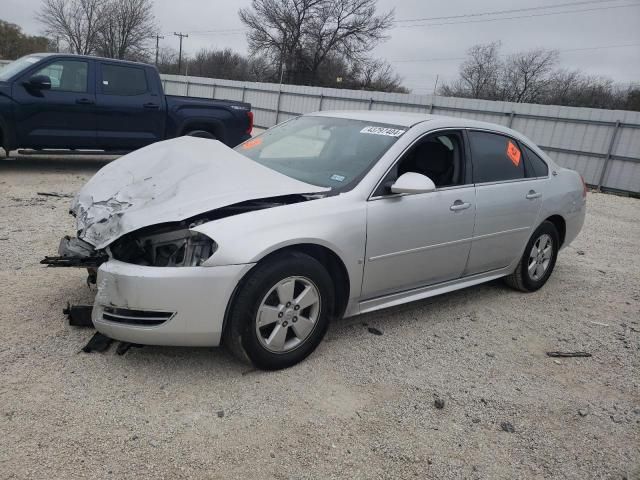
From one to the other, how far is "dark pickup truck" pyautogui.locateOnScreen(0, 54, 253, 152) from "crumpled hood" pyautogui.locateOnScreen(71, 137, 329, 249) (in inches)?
200

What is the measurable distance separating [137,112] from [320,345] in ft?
22.7

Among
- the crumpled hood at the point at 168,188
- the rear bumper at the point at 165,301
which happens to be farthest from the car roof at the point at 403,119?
the rear bumper at the point at 165,301

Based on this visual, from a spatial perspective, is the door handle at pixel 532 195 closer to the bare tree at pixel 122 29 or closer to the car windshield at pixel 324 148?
the car windshield at pixel 324 148

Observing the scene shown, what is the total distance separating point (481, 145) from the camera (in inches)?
169

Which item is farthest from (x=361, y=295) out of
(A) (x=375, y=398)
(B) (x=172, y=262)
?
(B) (x=172, y=262)

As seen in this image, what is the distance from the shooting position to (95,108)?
27.7ft

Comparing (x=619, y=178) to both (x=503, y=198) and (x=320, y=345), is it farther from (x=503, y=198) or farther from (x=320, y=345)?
(x=320, y=345)

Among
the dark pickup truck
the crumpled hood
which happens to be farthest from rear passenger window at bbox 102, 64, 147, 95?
the crumpled hood

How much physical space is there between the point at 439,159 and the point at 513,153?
980 millimetres

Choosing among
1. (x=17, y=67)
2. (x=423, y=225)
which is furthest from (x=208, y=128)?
(x=423, y=225)

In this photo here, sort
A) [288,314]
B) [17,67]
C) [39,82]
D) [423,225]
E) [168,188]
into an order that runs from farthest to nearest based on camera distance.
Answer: [17,67] < [39,82] < [423,225] < [168,188] < [288,314]

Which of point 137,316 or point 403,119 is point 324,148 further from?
point 137,316

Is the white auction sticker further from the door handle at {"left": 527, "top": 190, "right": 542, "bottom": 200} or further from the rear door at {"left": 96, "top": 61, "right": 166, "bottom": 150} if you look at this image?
the rear door at {"left": 96, "top": 61, "right": 166, "bottom": 150}

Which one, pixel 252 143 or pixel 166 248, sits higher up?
pixel 252 143
